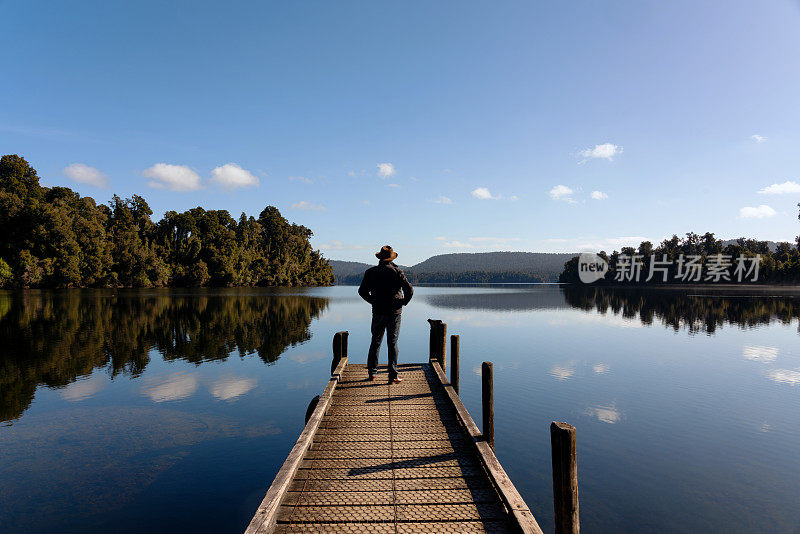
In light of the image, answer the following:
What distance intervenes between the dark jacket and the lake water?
14.1 feet

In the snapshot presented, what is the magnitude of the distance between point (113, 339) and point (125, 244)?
7035 cm

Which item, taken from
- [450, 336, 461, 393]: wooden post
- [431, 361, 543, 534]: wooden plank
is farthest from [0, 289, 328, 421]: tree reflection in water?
[431, 361, 543, 534]: wooden plank

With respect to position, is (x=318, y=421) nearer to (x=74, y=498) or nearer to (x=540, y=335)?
(x=74, y=498)

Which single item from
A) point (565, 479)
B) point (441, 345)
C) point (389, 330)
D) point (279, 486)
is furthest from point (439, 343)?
point (565, 479)

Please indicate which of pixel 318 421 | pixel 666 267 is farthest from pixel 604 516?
pixel 666 267

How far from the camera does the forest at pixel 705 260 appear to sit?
4454 inches

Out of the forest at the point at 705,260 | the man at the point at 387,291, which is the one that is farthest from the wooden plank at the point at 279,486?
the forest at the point at 705,260

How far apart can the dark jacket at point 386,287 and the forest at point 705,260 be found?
12807 cm

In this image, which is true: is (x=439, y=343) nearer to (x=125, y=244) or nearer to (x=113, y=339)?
(x=113, y=339)

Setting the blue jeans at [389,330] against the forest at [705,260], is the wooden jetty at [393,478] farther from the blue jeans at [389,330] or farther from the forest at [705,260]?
the forest at [705,260]

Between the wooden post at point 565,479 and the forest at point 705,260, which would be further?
the forest at point 705,260

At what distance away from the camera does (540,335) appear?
29188mm

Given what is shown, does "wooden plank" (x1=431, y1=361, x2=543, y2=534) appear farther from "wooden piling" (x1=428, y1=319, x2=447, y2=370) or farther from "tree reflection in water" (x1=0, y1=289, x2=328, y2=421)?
"tree reflection in water" (x1=0, y1=289, x2=328, y2=421)

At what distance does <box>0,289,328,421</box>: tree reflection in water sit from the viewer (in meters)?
15.8
